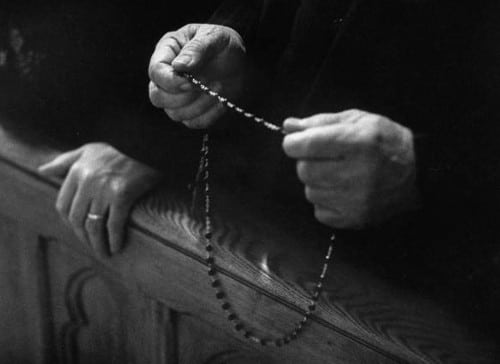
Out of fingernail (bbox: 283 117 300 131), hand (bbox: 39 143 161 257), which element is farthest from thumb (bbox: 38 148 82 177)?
fingernail (bbox: 283 117 300 131)

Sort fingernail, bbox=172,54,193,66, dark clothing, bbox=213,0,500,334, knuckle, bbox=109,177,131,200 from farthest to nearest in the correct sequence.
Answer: knuckle, bbox=109,177,131,200 < fingernail, bbox=172,54,193,66 < dark clothing, bbox=213,0,500,334

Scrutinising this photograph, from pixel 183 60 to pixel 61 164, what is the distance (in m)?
0.22

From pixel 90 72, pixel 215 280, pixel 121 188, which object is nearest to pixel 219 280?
pixel 215 280

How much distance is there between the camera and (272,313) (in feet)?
1.90

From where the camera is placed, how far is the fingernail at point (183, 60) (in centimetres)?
54

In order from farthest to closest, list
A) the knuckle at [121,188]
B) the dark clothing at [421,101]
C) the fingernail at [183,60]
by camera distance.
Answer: the knuckle at [121,188]
the fingernail at [183,60]
the dark clothing at [421,101]

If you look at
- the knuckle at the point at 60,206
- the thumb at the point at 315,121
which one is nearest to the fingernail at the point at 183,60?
the thumb at the point at 315,121

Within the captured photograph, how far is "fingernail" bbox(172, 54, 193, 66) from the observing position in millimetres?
544

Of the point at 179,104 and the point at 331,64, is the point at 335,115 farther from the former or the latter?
the point at 179,104

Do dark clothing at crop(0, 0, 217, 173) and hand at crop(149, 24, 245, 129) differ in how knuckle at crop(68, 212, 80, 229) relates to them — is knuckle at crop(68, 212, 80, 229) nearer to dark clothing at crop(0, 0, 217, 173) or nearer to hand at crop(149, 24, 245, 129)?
dark clothing at crop(0, 0, 217, 173)

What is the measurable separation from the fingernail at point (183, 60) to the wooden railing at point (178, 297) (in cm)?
13

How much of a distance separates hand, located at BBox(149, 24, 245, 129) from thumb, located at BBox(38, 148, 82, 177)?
17 centimetres

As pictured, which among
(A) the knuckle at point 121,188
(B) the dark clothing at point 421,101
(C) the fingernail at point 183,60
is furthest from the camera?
(A) the knuckle at point 121,188

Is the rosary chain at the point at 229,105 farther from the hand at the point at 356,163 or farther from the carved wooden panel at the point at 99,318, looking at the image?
the carved wooden panel at the point at 99,318
